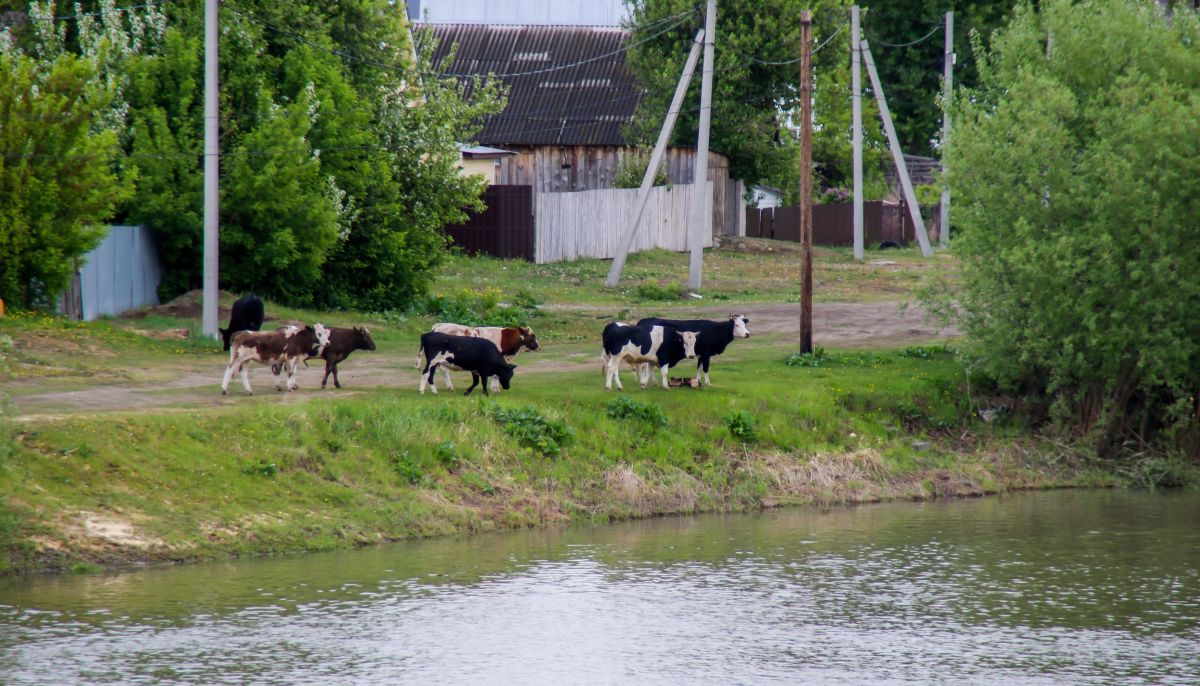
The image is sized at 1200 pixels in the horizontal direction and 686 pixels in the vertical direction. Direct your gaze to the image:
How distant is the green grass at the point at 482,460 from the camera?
1906 cm

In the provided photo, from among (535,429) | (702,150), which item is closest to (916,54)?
(702,150)

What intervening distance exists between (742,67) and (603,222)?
30.5 ft

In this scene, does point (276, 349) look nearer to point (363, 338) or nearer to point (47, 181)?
point (363, 338)

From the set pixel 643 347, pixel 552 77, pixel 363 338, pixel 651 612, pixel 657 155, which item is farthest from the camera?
pixel 552 77

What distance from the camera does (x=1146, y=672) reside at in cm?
1430

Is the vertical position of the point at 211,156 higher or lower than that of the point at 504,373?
higher

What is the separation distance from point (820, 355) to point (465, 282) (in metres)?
15.4

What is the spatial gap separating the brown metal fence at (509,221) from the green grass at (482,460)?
65.1 ft

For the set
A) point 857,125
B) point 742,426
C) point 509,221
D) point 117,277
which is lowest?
point 742,426

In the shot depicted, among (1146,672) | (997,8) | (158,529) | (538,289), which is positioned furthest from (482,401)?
(997,8)

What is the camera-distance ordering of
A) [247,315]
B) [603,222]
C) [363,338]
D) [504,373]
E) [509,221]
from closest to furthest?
[504,373]
[363,338]
[247,315]
[509,221]
[603,222]

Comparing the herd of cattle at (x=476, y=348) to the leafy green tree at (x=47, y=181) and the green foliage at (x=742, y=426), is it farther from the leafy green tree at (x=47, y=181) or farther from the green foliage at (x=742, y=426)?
the leafy green tree at (x=47, y=181)

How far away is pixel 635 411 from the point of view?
2441 cm

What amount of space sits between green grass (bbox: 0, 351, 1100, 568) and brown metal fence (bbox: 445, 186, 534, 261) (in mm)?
19835
